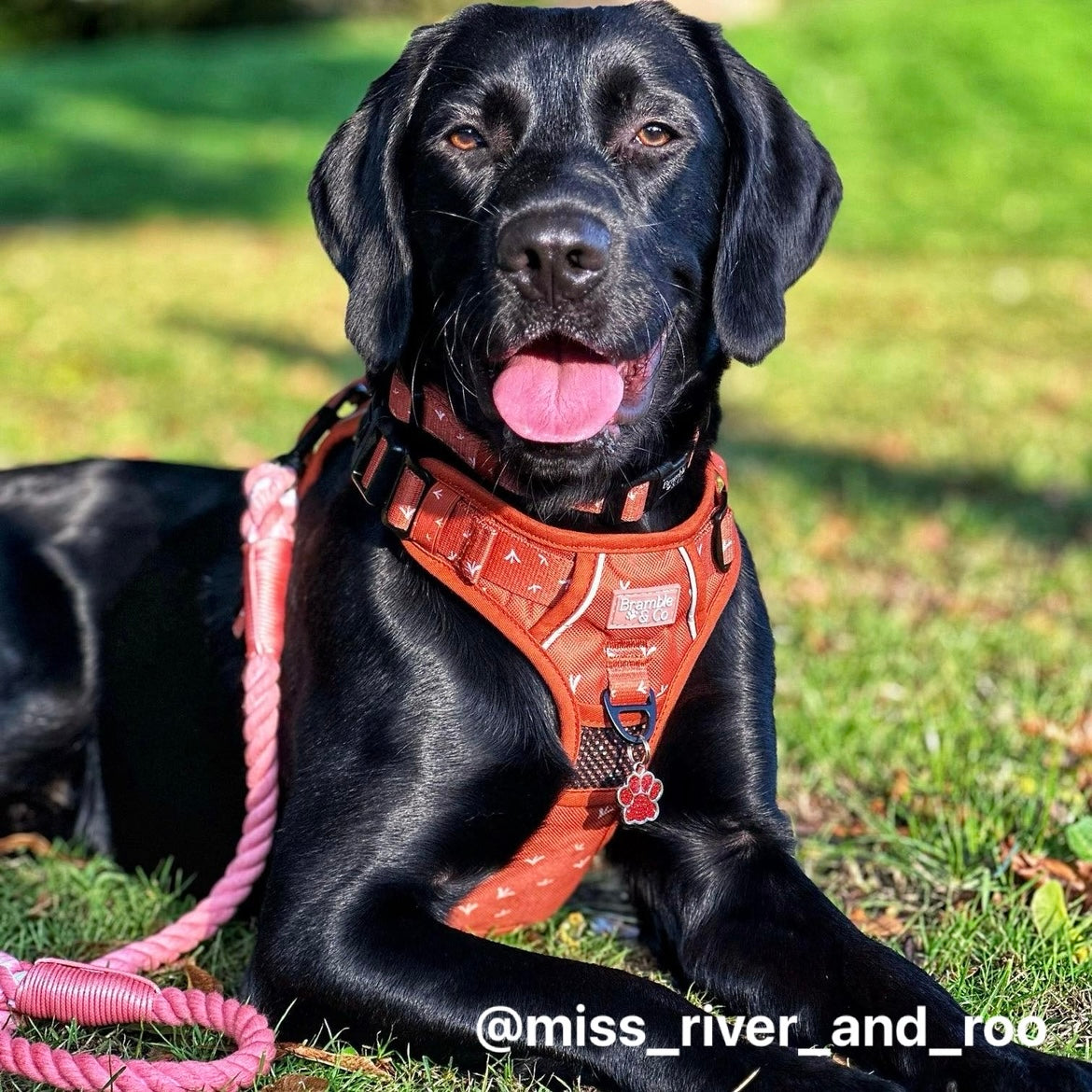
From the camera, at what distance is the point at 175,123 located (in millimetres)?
22688

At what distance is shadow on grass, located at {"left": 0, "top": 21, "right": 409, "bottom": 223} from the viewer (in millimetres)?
18156

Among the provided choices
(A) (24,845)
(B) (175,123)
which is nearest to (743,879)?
(A) (24,845)

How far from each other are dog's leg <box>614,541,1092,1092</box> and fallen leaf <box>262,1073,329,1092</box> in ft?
2.44

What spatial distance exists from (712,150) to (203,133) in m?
20.3

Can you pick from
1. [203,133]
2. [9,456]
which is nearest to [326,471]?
[9,456]

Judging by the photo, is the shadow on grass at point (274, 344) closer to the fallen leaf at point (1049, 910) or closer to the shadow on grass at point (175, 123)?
the shadow on grass at point (175, 123)

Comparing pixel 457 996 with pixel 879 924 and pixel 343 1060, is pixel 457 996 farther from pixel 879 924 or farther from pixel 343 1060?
pixel 879 924

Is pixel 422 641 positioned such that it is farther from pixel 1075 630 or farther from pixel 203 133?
pixel 203 133

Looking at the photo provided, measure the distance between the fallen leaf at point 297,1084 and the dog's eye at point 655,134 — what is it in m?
1.75

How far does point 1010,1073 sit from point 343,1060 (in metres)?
1.07

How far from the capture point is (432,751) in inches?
105

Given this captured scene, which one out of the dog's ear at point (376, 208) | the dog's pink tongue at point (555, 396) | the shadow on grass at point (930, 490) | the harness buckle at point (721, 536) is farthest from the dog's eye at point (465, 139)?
the shadow on grass at point (930, 490)

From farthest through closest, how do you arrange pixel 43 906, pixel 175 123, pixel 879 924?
pixel 175 123
pixel 43 906
pixel 879 924

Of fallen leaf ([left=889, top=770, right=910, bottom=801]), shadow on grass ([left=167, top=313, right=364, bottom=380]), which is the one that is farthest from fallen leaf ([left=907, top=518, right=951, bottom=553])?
shadow on grass ([left=167, top=313, right=364, bottom=380])
